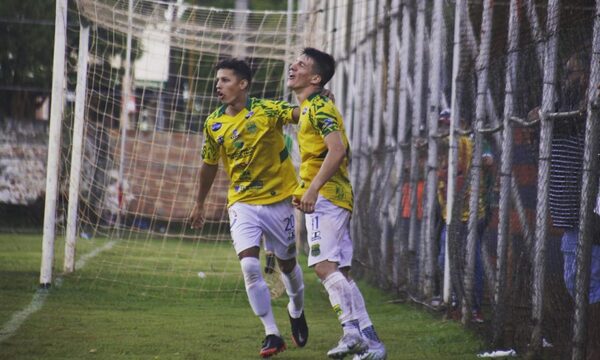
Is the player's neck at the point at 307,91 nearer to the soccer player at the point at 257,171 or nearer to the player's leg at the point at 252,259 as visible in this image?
the soccer player at the point at 257,171

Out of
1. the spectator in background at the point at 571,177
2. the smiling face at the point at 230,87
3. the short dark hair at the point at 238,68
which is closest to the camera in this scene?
the spectator in background at the point at 571,177

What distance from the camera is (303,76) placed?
304 inches

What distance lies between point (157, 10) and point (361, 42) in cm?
316

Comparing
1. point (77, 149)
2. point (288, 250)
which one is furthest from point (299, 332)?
point (77, 149)

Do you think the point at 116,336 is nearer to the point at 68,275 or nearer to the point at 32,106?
the point at 68,275

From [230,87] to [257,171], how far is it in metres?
0.71

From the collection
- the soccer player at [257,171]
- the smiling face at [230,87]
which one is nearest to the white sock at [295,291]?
the soccer player at [257,171]

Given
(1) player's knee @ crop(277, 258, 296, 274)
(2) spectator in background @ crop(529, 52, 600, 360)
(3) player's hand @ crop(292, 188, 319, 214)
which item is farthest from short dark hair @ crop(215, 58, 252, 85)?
(2) spectator in background @ crop(529, 52, 600, 360)

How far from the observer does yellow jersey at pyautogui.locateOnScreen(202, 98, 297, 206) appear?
8.40 metres

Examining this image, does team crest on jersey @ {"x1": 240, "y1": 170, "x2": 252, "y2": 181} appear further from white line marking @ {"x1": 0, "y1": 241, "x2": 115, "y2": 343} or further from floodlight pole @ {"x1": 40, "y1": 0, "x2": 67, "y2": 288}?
floodlight pole @ {"x1": 40, "y1": 0, "x2": 67, "y2": 288}

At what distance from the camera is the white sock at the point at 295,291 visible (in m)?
8.44

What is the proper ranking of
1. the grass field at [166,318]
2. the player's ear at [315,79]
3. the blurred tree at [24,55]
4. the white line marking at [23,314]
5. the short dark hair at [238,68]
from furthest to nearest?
the blurred tree at [24,55]
the white line marking at [23,314]
the short dark hair at [238,68]
the grass field at [166,318]
the player's ear at [315,79]

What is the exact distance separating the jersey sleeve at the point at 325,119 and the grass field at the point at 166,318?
5.82ft

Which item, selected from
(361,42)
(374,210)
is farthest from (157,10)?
(374,210)
